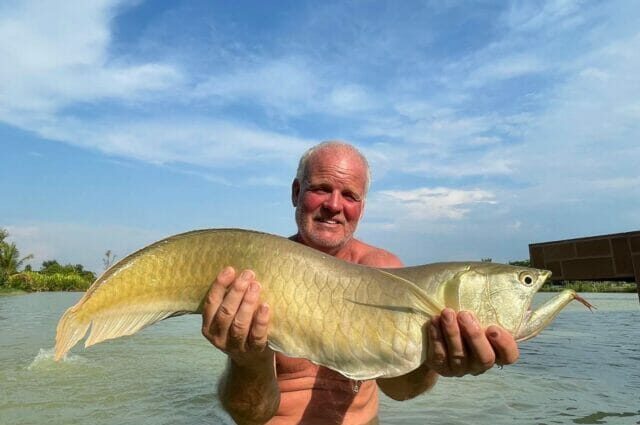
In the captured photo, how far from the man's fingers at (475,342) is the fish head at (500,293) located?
64mm

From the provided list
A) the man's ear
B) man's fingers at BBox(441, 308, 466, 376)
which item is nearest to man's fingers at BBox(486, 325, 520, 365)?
man's fingers at BBox(441, 308, 466, 376)

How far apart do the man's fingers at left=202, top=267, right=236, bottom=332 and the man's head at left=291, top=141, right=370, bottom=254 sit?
152 cm

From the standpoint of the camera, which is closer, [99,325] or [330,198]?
[99,325]

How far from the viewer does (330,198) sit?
3.66 meters

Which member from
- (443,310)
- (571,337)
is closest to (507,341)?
(443,310)

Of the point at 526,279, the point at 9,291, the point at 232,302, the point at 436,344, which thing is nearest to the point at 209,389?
the point at 232,302

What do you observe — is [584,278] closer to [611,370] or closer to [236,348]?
[611,370]

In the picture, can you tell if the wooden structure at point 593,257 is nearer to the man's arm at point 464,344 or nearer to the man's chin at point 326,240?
the man's chin at point 326,240

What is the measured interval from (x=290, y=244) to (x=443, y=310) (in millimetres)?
754

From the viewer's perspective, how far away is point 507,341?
209 centimetres

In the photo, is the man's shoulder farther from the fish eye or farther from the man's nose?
the fish eye

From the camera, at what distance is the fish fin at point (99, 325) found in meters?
2.19

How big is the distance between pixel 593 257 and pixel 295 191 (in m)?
8.73

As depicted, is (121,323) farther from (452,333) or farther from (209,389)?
(209,389)
